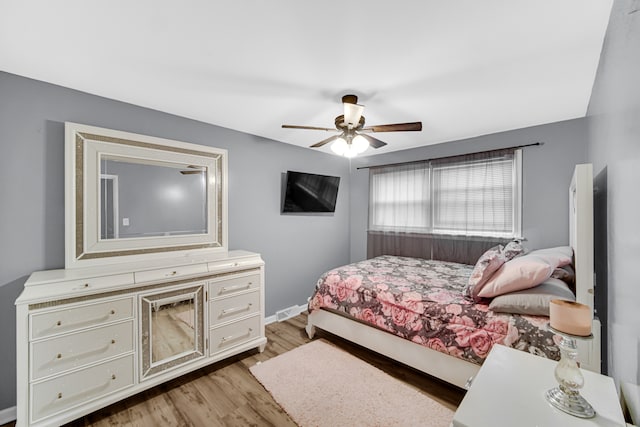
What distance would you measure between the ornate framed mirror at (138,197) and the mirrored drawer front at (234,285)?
507mm

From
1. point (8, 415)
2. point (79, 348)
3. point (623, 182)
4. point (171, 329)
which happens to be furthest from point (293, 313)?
point (623, 182)

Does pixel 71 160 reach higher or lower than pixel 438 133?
lower

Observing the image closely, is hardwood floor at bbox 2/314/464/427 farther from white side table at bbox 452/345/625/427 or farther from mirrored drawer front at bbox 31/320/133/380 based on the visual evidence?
white side table at bbox 452/345/625/427

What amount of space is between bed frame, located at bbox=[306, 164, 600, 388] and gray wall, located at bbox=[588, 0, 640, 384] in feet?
0.27

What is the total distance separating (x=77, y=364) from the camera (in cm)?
180

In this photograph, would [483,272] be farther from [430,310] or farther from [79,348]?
[79,348]

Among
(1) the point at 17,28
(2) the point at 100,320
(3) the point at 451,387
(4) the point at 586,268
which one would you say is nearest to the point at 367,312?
(3) the point at 451,387

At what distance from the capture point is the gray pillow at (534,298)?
5.81ft

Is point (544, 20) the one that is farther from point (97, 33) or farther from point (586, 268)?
point (97, 33)

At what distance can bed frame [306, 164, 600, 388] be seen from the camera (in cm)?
139

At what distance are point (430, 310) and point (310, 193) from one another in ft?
7.60

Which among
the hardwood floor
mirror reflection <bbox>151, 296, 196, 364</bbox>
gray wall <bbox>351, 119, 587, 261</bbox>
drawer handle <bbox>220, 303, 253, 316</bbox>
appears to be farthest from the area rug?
gray wall <bbox>351, 119, 587, 261</bbox>

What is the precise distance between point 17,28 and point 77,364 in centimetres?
204

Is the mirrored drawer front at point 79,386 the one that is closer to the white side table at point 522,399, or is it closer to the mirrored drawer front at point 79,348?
the mirrored drawer front at point 79,348
